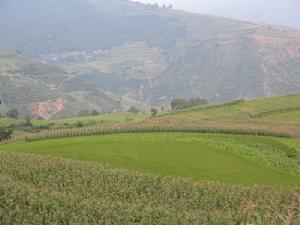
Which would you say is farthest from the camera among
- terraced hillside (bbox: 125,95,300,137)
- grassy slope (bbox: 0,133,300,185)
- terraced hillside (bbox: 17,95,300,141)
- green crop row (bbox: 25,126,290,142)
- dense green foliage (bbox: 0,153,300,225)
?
terraced hillside (bbox: 125,95,300,137)

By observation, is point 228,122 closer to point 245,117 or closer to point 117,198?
point 245,117

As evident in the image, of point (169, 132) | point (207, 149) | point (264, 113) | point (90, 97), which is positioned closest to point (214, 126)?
point (169, 132)

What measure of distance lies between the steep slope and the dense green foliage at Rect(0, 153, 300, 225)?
412 feet

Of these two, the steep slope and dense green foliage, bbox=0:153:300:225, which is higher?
dense green foliage, bbox=0:153:300:225

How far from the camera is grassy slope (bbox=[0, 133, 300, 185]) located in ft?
88.5

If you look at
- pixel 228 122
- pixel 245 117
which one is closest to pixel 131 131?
pixel 228 122

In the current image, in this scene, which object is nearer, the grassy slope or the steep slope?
the grassy slope

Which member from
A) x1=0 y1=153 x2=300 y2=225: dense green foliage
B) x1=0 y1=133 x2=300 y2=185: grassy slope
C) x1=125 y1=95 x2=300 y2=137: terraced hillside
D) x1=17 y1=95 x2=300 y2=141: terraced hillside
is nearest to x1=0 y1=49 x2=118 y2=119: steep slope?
x1=125 y1=95 x2=300 y2=137: terraced hillside

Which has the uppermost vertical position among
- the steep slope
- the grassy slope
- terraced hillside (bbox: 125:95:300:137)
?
the grassy slope

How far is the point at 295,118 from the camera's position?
173ft

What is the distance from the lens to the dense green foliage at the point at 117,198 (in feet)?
57.9

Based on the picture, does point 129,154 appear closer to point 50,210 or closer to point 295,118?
point 50,210

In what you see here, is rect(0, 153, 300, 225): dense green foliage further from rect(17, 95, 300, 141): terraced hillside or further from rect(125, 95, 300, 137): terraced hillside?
rect(125, 95, 300, 137): terraced hillside

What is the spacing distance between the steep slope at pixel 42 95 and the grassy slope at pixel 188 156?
11606 cm
